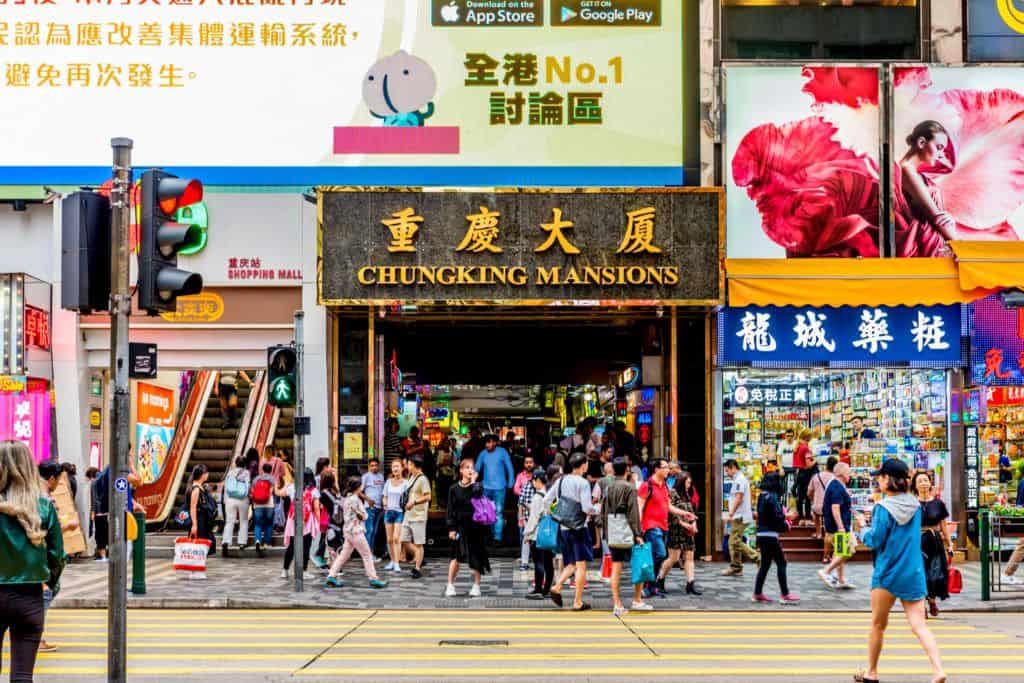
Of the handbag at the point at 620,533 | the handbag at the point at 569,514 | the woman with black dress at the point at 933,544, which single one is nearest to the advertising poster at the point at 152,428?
the handbag at the point at 569,514

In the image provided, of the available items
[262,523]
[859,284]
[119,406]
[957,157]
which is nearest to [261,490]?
[262,523]

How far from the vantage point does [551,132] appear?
71.5 feet

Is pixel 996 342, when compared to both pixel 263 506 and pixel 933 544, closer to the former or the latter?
pixel 933 544

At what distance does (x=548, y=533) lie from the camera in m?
15.8

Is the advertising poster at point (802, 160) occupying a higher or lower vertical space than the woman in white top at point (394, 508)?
higher

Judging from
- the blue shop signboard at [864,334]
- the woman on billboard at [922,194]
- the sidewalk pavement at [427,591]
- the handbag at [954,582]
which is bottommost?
the sidewalk pavement at [427,591]

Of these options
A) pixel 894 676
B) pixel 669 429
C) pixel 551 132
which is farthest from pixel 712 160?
pixel 894 676

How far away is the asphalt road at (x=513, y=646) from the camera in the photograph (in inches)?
427

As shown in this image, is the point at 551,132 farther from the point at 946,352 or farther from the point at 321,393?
the point at 946,352

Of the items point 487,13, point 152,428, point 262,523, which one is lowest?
point 262,523

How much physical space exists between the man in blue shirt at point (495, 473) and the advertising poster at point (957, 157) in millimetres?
7234

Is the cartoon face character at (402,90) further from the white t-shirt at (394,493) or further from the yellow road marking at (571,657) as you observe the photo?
the yellow road marking at (571,657)

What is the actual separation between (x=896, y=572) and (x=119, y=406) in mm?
A: 5730

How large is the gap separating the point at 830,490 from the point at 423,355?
13.3 metres
